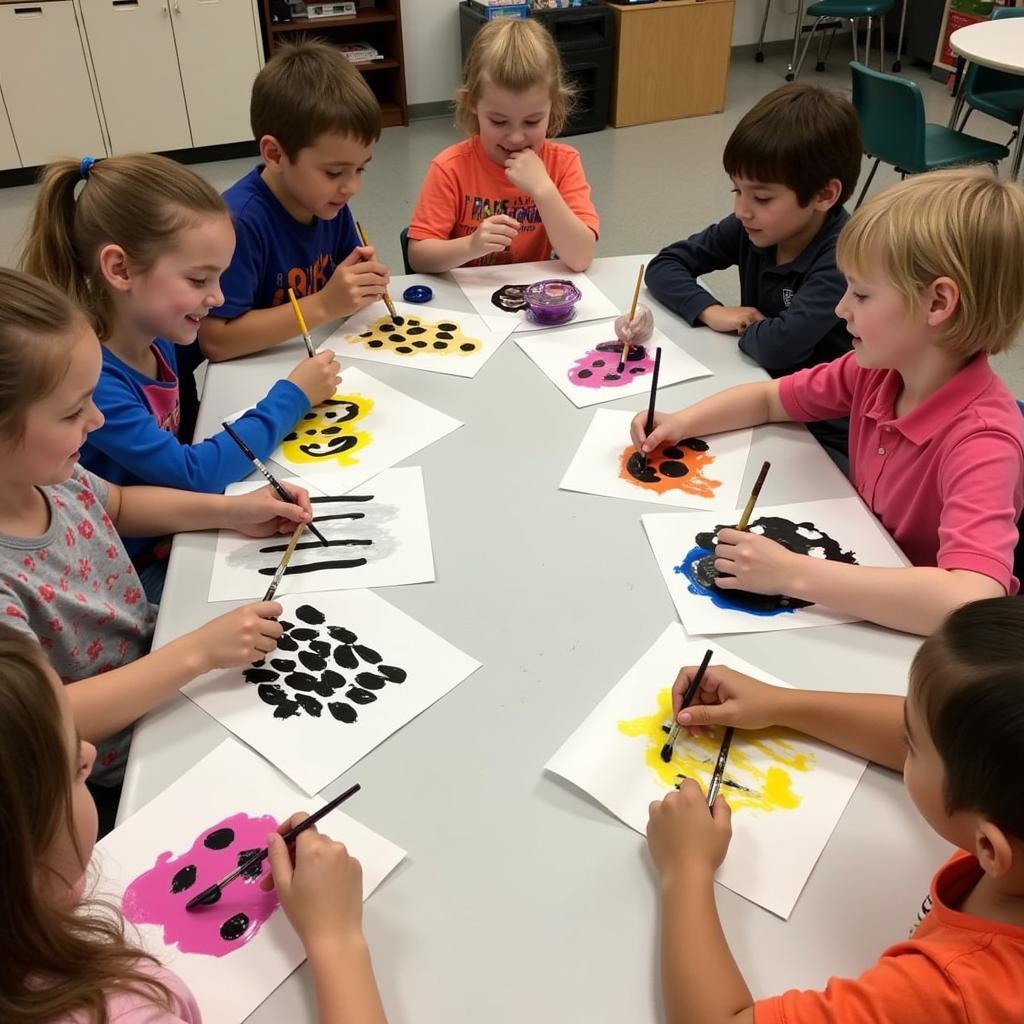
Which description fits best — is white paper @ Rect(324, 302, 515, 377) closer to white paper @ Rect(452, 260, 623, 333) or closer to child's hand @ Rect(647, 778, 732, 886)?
white paper @ Rect(452, 260, 623, 333)

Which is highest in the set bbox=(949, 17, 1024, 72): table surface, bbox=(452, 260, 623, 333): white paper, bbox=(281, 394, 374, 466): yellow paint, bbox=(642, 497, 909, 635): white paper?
bbox=(949, 17, 1024, 72): table surface

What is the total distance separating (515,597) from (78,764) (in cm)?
51

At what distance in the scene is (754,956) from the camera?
73cm

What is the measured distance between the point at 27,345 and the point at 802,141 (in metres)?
1.28

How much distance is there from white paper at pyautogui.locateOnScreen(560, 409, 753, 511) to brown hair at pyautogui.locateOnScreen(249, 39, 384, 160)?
29.1 inches

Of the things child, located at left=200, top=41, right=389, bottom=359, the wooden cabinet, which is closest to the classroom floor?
the wooden cabinet

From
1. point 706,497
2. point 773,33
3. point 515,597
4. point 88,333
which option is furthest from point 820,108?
point 773,33

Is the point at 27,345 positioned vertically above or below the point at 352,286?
above

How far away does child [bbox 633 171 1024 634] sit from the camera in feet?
3.44

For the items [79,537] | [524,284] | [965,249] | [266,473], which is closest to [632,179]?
[524,284]

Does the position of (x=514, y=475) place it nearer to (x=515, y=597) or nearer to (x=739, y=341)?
(x=515, y=597)

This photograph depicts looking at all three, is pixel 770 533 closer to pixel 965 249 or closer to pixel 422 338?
pixel 965 249

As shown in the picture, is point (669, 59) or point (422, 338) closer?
point (422, 338)

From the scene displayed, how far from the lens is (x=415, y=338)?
1.66 metres
